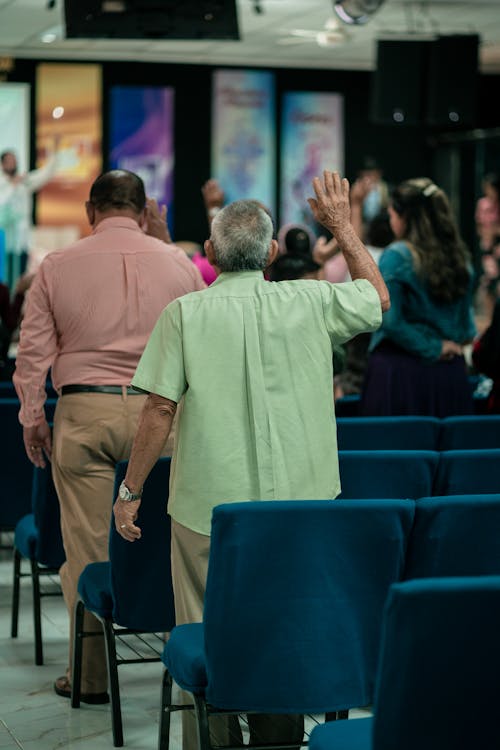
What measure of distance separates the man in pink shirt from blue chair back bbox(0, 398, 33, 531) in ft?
3.53

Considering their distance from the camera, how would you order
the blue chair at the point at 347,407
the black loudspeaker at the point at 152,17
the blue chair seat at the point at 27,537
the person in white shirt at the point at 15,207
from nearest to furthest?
1. the blue chair seat at the point at 27,537
2. the blue chair at the point at 347,407
3. the black loudspeaker at the point at 152,17
4. the person in white shirt at the point at 15,207

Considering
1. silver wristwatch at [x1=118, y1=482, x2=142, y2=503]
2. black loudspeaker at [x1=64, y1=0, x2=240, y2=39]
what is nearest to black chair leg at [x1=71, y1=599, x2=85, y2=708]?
silver wristwatch at [x1=118, y1=482, x2=142, y2=503]

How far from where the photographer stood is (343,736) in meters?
2.41

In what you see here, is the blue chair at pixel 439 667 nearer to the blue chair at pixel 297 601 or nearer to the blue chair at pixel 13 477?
the blue chair at pixel 297 601

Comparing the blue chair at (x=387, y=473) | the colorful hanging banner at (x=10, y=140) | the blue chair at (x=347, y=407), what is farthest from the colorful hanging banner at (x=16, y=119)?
the blue chair at (x=387, y=473)

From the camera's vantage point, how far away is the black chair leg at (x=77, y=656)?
12.7 ft

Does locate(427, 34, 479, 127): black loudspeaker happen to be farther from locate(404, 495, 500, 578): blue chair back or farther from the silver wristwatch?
locate(404, 495, 500, 578): blue chair back

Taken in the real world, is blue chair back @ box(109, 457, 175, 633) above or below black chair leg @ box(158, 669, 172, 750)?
above

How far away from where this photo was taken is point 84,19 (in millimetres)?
7008

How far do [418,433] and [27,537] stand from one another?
55.3 inches

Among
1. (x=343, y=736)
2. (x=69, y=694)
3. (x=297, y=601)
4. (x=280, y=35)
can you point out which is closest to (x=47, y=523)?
(x=69, y=694)

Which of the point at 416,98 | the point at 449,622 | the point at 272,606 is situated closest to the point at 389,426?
the point at 272,606

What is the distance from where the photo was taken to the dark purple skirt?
527 centimetres

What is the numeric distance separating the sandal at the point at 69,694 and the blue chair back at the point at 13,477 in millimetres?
1069
